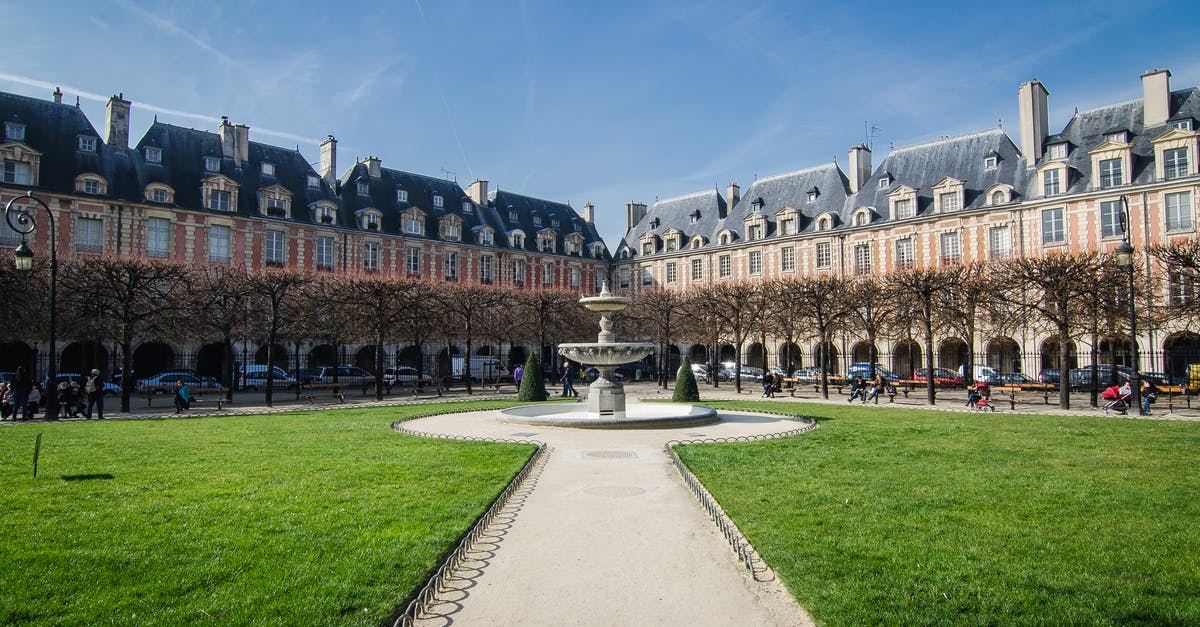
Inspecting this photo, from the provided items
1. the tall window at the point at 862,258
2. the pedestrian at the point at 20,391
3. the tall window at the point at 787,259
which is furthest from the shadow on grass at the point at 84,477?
the tall window at the point at 787,259

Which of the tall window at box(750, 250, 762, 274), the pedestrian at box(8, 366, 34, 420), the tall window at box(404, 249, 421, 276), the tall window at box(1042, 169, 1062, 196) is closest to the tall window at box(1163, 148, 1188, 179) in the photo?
the tall window at box(1042, 169, 1062, 196)

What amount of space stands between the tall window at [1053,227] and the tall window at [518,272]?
29393 mm

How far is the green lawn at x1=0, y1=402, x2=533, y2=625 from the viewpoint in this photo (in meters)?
4.22

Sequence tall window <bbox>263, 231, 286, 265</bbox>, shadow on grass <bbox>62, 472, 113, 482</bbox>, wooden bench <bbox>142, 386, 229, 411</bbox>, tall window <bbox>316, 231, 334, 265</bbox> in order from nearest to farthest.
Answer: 1. shadow on grass <bbox>62, 472, 113, 482</bbox>
2. wooden bench <bbox>142, 386, 229, 411</bbox>
3. tall window <bbox>263, 231, 286, 265</bbox>
4. tall window <bbox>316, 231, 334, 265</bbox>

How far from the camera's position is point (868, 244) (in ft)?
131

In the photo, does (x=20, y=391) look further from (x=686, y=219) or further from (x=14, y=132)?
(x=686, y=219)

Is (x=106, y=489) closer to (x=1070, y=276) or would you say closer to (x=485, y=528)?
(x=485, y=528)

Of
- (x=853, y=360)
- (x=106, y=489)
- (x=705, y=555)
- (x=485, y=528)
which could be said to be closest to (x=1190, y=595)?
(x=705, y=555)

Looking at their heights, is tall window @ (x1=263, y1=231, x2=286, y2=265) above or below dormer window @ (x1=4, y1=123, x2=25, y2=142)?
below

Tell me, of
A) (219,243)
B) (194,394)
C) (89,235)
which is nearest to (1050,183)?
(194,394)

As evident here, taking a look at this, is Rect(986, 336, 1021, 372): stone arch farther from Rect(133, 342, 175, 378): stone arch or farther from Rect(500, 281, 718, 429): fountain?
Rect(133, 342, 175, 378): stone arch

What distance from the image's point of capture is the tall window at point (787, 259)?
43062 millimetres

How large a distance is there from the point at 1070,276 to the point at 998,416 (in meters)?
7.31

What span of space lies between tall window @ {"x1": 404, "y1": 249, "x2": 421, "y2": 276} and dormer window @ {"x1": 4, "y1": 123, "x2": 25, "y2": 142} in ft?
59.2
